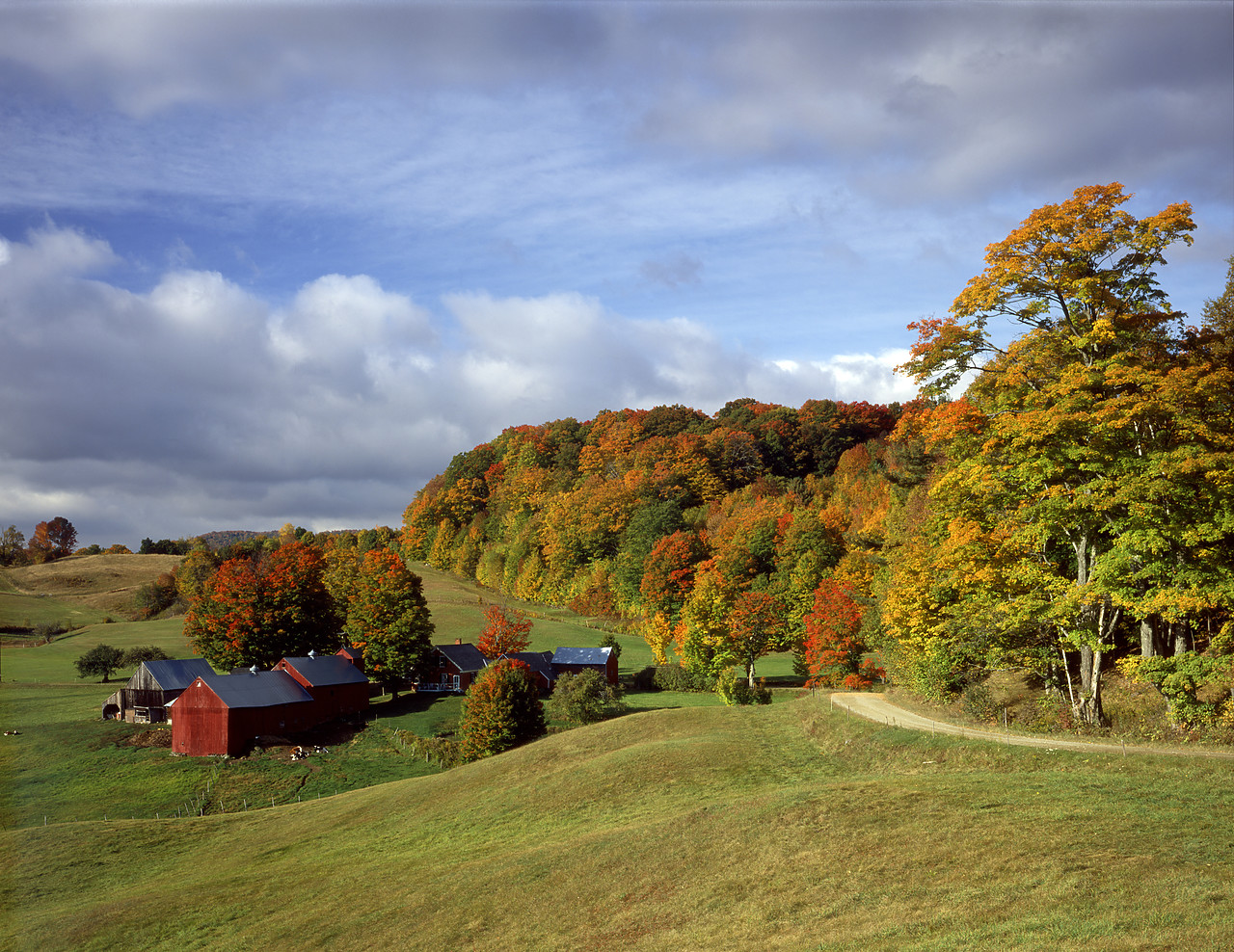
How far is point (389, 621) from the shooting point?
2926 inches

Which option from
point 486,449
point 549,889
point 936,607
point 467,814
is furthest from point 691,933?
point 486,449

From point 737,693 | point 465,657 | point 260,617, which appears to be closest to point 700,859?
point 737,693

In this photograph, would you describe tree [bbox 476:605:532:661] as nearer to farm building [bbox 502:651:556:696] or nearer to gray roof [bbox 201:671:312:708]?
farm building [bbox 502:651:556:696]

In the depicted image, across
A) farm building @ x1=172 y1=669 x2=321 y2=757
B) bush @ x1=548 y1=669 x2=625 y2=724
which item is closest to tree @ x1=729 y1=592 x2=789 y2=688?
bush @ x1=548 y1=669 x2=625 y2=724

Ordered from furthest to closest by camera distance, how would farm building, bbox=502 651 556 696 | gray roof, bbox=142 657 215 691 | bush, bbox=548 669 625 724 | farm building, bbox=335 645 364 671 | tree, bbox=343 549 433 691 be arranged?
farm building, bbox=502 651 556 696 → farm building, bbox=335 645 364 671 → tree, bbox=343 549 433 691 → gray roof, bbox=142 657 215 691 → bush, bbox=548 669 625 724

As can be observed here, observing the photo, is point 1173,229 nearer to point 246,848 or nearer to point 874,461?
point 246,848

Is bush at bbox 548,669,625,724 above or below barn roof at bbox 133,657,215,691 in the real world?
below

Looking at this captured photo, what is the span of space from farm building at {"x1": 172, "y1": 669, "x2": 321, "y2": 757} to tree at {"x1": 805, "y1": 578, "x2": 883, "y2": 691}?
38.5 meters

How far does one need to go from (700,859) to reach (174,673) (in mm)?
55345

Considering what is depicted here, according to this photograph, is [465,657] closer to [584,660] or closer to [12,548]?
[584,660]

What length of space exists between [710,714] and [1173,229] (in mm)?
32870

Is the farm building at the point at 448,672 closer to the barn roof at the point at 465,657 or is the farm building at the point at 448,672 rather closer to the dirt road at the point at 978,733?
the barn roof at the point at 465,657

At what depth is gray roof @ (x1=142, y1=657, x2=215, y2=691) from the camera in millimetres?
61781

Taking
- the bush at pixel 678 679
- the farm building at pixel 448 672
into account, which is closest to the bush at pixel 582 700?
the bush at pixel 678 679
